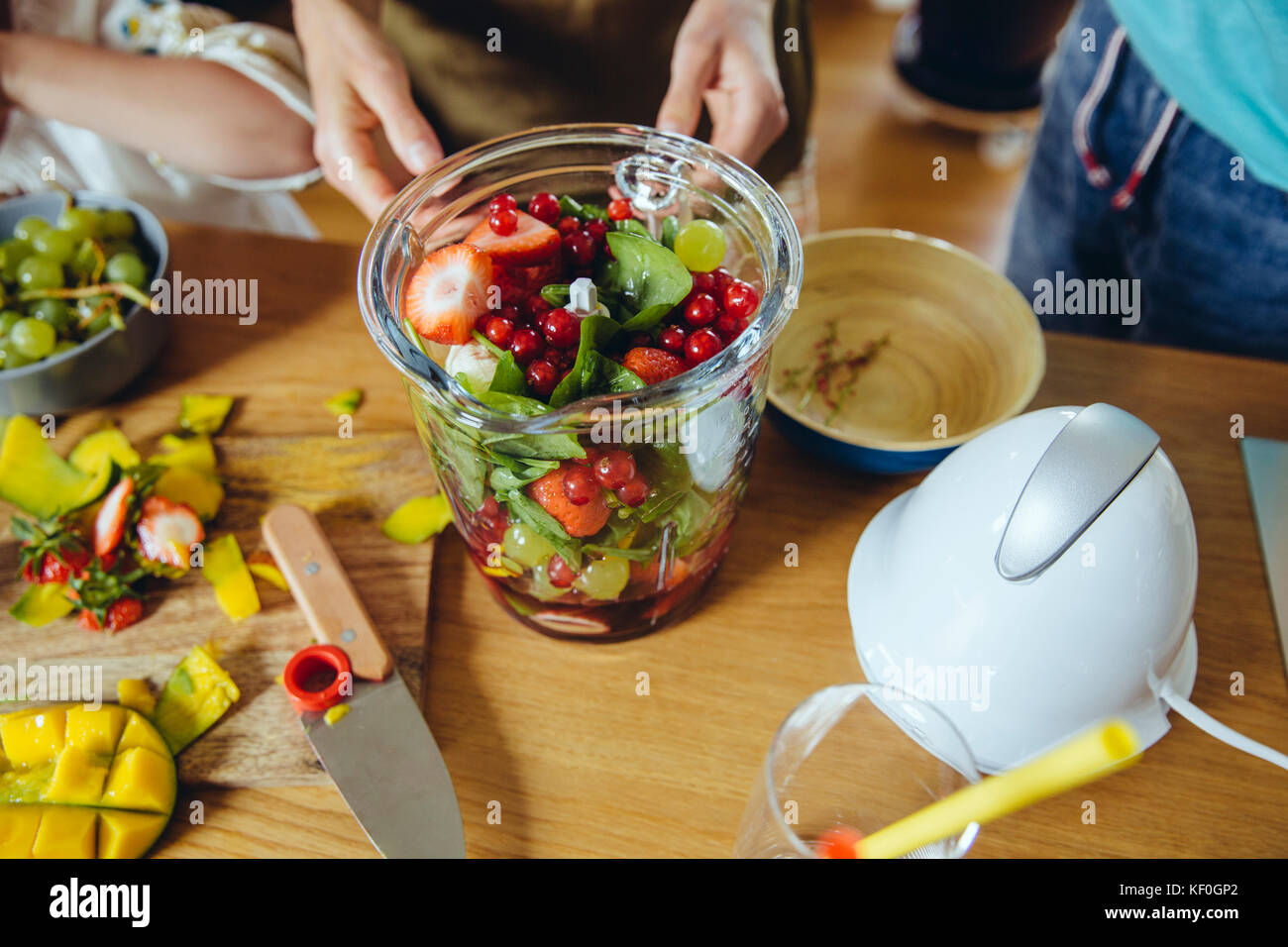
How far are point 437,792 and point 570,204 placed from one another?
46cm

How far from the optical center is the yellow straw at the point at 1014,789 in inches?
14.6

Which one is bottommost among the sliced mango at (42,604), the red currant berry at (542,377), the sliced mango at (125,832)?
the sliced mango at (125,832)

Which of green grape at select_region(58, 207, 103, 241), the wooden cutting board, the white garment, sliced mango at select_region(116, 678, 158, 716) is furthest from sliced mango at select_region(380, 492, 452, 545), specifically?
the white garment

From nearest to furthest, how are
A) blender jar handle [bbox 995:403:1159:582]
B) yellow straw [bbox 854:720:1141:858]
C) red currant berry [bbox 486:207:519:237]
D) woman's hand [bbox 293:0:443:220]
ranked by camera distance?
1. yellow straw [bbox 854:720:1141:858]
2. blender jar handle [bbox 995:403:1159:582]
3. red currant berry [bbox 486:207:519:237]
4. woman's hand [bbox 293:0:443:220]

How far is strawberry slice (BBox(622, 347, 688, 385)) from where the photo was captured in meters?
0.54

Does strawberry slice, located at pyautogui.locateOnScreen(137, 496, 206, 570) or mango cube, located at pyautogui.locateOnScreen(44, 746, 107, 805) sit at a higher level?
strawberry slice, located at pyautogui.locateOnScreen(137, 496, 206, 570)

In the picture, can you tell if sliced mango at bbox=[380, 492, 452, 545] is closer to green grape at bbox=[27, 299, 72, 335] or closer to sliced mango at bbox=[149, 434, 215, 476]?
sliced mango at bbox=[149, 434, 215, 476]

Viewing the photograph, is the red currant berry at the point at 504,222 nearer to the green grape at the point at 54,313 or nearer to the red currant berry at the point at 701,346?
the red currant berry at the point at 701,346

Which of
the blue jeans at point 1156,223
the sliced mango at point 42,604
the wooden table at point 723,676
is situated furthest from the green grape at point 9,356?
the blue jeans at point 1156,223

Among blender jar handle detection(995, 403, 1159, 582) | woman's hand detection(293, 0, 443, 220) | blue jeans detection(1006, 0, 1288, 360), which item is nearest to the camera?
blender jar handle detection(995, 403, 1159, 582)

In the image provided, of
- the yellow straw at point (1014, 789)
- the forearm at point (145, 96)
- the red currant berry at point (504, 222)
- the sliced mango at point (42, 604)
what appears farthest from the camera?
the forearm at point (145, 96)

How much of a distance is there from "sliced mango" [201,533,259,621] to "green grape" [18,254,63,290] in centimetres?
31

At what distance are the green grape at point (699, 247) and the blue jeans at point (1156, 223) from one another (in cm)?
73

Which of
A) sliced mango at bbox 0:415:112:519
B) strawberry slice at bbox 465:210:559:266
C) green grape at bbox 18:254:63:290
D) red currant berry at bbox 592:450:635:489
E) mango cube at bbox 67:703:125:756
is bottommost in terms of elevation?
mango cube at bbox 67:703:125:756
